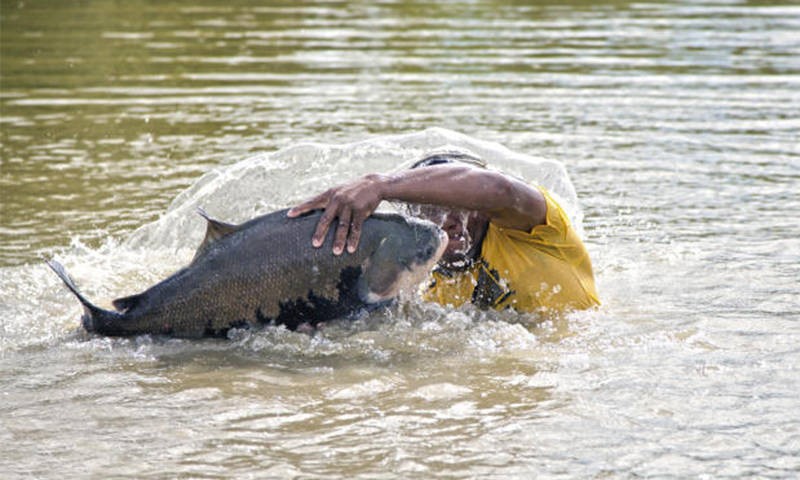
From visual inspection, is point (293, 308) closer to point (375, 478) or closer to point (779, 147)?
point (375, 478)

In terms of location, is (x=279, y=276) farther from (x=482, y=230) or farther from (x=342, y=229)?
(x=482, y=230)

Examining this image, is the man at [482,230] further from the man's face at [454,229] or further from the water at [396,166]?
the water at [396,166]

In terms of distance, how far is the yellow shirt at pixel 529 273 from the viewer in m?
6.37

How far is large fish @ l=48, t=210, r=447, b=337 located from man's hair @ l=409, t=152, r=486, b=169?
535 millimetres

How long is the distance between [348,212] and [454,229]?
0.87 metres

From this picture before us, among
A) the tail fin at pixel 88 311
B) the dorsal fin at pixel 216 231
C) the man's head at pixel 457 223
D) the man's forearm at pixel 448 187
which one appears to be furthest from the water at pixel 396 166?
the man's forearm at pixel 448 187

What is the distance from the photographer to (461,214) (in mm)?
6273

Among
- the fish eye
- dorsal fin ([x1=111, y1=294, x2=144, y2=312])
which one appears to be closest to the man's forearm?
the fish eye

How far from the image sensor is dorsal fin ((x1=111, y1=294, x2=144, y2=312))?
19.4 ft

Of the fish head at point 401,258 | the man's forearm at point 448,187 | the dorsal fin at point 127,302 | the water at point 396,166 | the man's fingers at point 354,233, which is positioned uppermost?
the man's forearm at point 448,187

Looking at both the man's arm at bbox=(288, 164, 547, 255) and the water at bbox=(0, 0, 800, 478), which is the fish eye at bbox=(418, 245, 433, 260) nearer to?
the man's arm at bbox=(288, 164, 547, 255)

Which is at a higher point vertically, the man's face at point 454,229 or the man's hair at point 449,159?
the man's hair at point 449,159

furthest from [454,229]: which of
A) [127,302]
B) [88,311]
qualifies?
[88,311]

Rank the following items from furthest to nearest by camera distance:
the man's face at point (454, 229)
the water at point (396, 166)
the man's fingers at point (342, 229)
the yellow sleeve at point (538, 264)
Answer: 1. the yellow sleeve at point (538, 264)
2. the man's face at point (454, 229)
3. the man's fingers at point (342, 229)
4. the water at point (396, 166)
